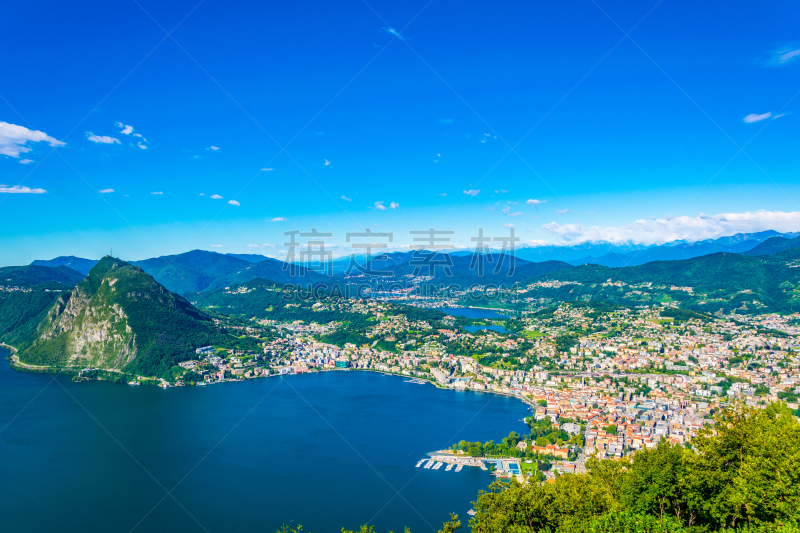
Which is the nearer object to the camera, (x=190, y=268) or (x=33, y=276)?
(x=33, y=276)

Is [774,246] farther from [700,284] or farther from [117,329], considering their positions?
[117,329]

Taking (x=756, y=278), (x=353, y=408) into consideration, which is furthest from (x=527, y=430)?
(x=756, y=278)

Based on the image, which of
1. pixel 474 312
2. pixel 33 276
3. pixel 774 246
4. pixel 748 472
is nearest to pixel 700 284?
pixel 474 312

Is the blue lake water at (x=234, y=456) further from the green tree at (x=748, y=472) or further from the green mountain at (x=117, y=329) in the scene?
the green tree at (x=748, y=472)

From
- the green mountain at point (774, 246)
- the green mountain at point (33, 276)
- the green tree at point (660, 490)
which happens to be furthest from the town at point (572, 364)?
the green mountain at point (774, 246)

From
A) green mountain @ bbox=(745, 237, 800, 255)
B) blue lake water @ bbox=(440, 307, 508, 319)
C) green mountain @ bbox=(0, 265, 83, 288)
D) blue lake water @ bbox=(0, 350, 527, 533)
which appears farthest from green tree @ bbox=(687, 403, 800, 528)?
green mountain @ bbox=(745, 237, 800, 255)

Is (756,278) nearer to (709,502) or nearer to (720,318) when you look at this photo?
(720,318)
